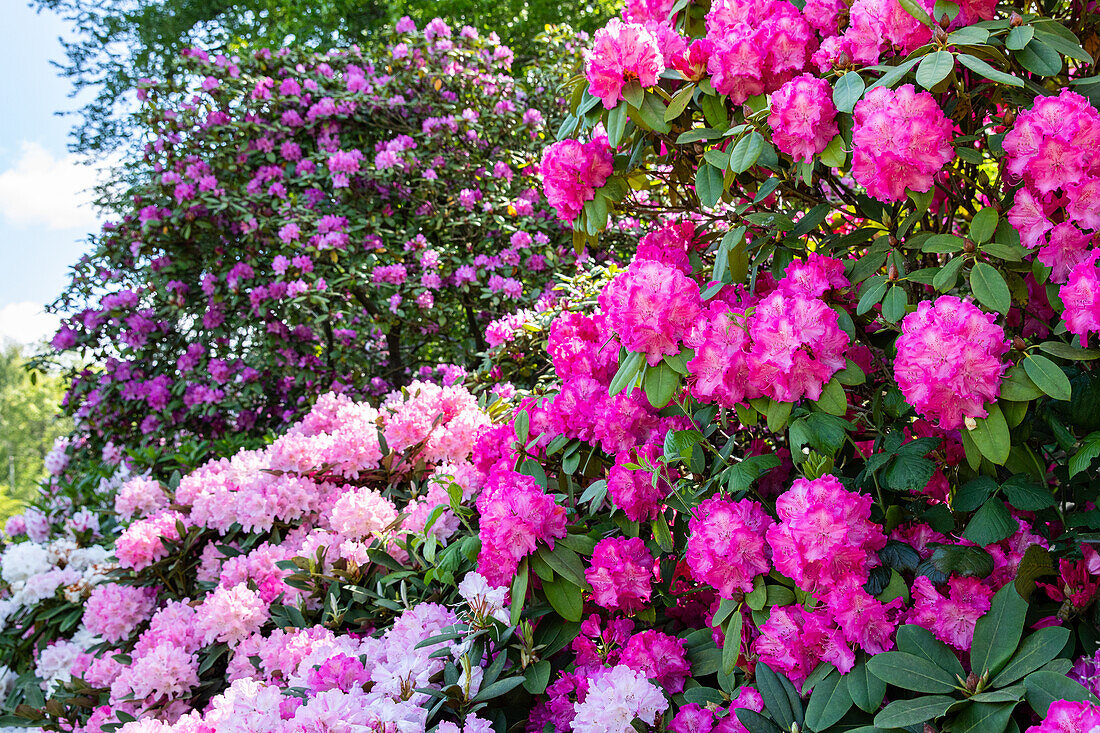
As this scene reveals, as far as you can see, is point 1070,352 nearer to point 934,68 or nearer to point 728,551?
point 934,68

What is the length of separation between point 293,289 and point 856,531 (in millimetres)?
3190

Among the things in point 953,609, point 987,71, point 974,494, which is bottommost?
point 953,609

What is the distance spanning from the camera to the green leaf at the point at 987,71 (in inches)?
40.1

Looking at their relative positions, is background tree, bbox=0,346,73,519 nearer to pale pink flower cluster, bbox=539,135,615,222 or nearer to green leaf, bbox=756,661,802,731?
pale pink flower cluster, bbox=539,135,615,222

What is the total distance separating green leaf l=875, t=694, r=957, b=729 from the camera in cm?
95

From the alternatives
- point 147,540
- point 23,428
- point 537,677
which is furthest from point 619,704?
point 23,428

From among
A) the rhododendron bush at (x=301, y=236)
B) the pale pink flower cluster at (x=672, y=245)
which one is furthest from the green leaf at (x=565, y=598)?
the rhododendron bush at (x=301, y=236)

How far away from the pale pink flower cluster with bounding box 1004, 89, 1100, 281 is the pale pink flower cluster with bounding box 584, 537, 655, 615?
2.86ft

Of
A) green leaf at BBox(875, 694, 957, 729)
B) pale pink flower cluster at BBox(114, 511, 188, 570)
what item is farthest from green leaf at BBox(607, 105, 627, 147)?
pale pink flower cluster at BBox(114, 511, 188, 570)

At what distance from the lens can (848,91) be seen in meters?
1.18

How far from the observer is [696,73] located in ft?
4.70

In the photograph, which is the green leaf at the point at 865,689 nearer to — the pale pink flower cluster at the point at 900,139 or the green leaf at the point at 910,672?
the green leaf at the point at 910,672

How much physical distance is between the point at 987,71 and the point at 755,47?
41 centimetres

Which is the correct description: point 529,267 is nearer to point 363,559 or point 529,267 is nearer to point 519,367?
point 519,367
